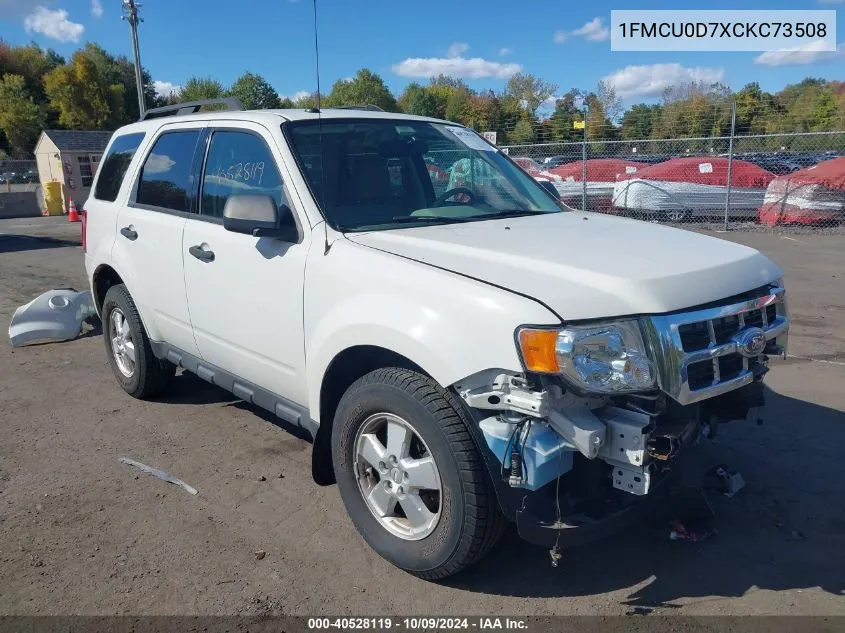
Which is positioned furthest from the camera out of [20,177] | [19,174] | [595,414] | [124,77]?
[124,77]

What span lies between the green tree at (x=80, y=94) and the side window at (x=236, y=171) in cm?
5888

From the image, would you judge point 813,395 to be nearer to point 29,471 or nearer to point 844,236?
point 29,471

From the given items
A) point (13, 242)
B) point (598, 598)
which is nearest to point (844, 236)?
point (598, 598)

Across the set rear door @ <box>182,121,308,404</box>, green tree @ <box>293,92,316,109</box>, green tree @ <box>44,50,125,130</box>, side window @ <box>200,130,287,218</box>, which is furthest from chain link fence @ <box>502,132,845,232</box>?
green tree @ <box>44,50,125,130</box>

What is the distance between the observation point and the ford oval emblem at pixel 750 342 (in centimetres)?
288

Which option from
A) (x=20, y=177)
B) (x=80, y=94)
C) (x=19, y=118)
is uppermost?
(x=80, y=94)

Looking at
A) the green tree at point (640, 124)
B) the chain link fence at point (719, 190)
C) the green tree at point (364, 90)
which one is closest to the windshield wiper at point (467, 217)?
the chain link fence at point (719, 190)

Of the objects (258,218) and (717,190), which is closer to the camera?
(258,218)

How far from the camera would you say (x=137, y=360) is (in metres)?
5.19

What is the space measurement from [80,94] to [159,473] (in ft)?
Result: 197

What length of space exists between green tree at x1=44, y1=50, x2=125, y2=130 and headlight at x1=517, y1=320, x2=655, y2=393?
61352 millimetres

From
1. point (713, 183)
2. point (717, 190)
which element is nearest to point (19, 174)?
point (713, 183)

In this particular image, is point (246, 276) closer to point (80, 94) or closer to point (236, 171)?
point (236, 171)

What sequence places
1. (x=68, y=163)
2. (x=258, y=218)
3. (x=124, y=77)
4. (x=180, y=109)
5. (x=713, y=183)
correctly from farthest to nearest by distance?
(x=124, y=77) → (x=68, y=163) → (x=713, y=183) → (x=180, y=109) → (x=258, y=218)
